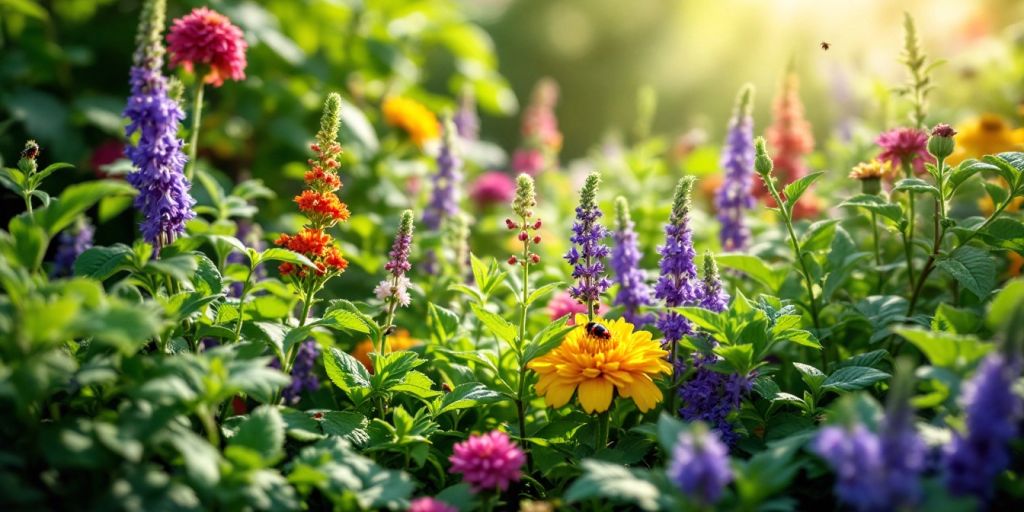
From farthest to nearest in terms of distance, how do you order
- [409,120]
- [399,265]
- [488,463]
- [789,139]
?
[409,120] → [789,139] → [399,265] → [488,463]

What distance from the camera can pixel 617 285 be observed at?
100 inches

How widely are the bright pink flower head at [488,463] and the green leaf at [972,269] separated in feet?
4.17

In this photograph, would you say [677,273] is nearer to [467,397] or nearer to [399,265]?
[467,397]

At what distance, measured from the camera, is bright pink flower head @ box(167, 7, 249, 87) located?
2395 millimetres

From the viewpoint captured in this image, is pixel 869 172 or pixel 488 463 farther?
pixel 869 172

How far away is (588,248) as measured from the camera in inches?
85.4

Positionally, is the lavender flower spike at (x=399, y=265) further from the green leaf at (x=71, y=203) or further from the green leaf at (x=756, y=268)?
the green leaf at (x=756, y=268)

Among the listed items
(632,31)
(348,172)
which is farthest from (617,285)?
(632,31)

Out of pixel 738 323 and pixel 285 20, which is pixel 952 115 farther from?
pixel 285 20

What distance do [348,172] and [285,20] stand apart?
1281mm

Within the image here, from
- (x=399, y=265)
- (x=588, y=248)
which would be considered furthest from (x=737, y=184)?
(x=399, y=265)

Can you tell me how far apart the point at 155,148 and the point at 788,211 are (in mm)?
1705

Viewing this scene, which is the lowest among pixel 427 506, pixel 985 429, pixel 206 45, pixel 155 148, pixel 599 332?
pixel 427 506

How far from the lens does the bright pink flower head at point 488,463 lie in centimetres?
184
